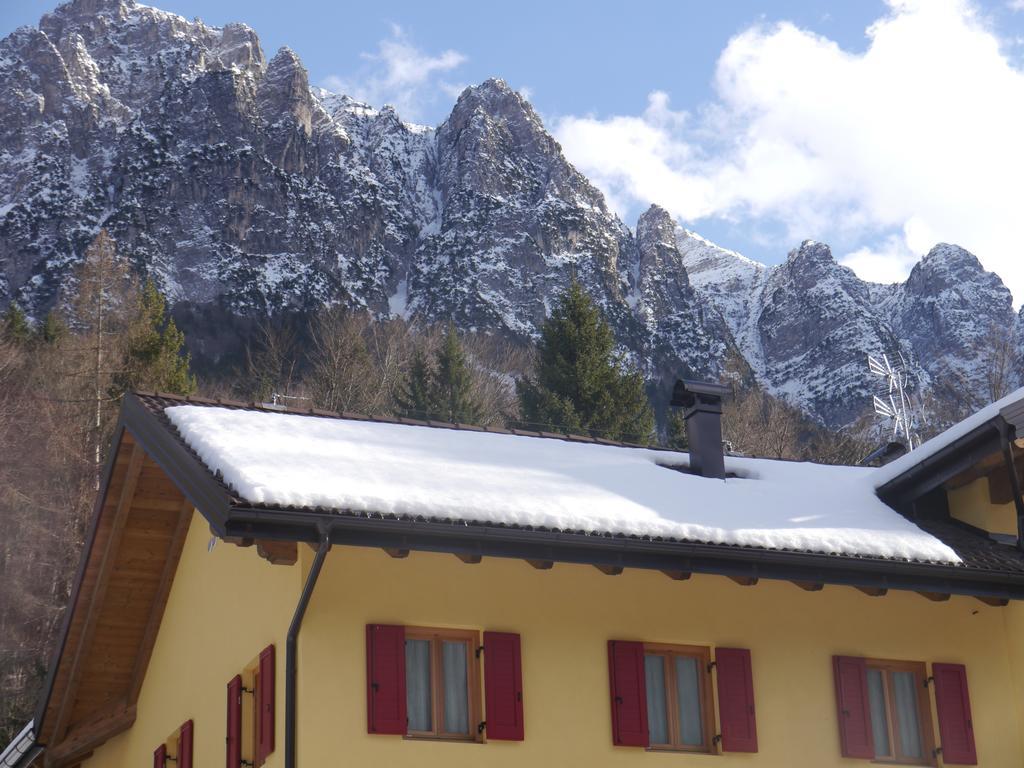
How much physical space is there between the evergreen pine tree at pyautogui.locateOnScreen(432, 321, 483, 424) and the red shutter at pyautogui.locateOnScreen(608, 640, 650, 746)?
31330mm

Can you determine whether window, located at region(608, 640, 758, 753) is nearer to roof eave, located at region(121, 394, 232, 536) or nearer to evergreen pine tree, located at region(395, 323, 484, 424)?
roof eave, located at region(121, 394, 232, 536)

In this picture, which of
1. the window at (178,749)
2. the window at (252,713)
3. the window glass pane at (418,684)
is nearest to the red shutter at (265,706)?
the window at (252,713)

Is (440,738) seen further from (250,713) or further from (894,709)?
(894,709)

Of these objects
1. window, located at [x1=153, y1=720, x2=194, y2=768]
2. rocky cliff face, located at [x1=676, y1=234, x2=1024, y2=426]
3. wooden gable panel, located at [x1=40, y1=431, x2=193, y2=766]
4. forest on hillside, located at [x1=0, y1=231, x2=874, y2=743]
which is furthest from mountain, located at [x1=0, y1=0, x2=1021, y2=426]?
window, located at [x1=153, y1=720, x2=194, y2=768]

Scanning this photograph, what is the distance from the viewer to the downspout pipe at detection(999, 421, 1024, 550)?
10.1m

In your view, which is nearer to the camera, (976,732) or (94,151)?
(976,732)

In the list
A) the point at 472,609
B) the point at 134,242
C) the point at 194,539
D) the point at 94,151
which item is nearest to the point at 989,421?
the point at 472,609

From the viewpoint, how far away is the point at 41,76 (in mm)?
104312

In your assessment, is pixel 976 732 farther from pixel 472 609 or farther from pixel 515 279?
pixel 515 279

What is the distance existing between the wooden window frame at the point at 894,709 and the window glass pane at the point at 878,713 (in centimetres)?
2

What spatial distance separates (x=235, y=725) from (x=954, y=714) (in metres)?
5.13

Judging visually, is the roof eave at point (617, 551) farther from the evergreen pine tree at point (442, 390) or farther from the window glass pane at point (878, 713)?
the evergreen pine tree at point (442, 390)

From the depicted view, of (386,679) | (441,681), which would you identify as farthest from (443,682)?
(386,679)

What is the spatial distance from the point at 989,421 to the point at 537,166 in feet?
353
